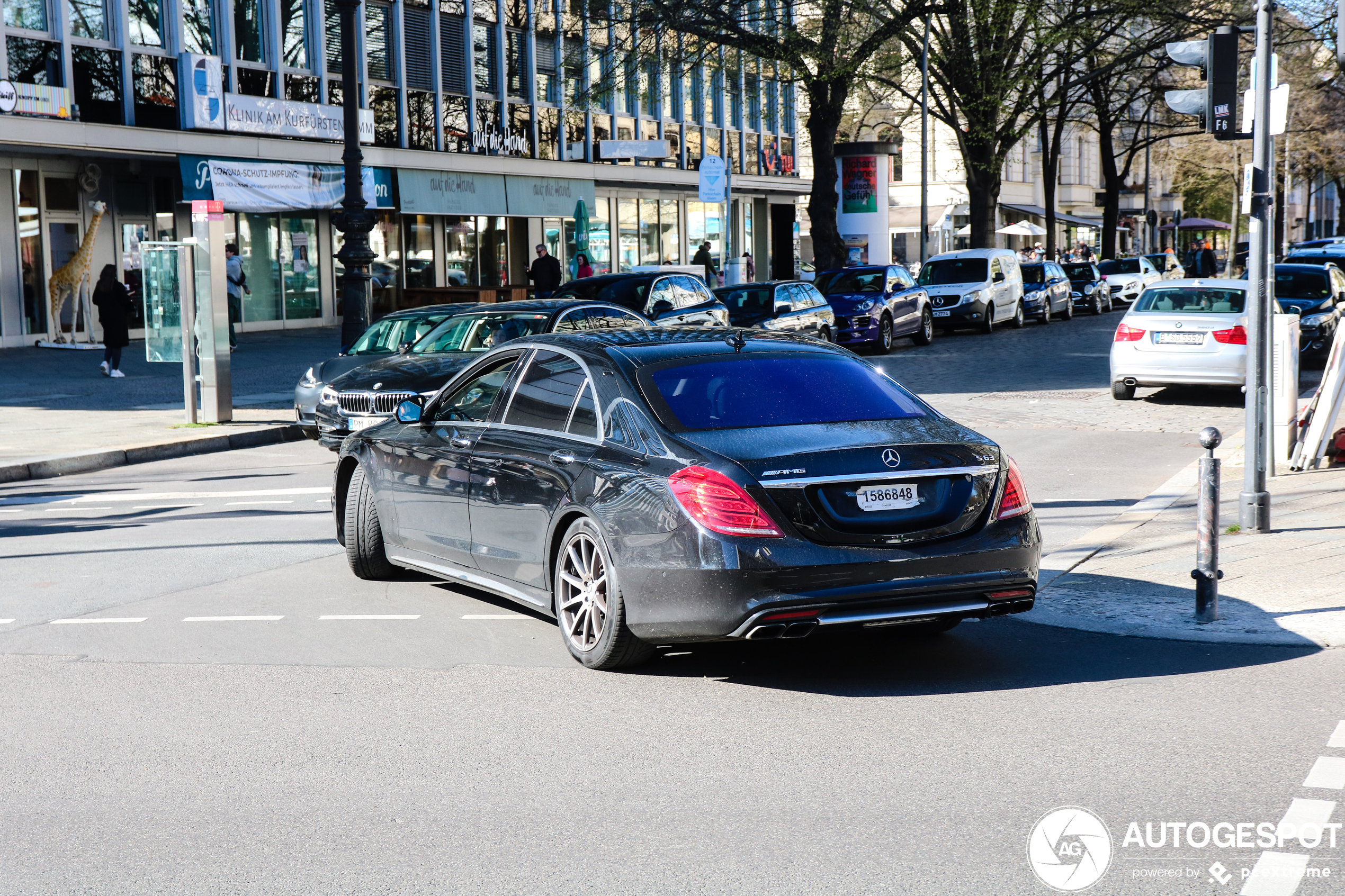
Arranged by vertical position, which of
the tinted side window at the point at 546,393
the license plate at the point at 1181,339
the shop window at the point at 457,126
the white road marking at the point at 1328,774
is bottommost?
the white road marking at the point at 1328,774

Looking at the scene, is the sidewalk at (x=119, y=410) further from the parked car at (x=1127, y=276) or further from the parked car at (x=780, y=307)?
the parked car at (x=1127, y=276)

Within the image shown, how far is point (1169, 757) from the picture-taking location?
517cm

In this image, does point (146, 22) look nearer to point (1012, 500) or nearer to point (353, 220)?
point (353, 220)

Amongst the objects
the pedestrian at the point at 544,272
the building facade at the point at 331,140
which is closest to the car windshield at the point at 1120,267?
the building facade at the point at 331,140

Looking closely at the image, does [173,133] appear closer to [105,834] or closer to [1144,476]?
[1144,476]

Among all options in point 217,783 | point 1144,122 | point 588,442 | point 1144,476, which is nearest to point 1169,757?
point 588,442

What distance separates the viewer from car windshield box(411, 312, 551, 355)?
1473cm

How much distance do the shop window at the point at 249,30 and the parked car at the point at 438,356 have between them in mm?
16293

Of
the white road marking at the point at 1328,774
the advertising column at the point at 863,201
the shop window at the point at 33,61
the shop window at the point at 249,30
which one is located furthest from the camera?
the advertising column at the point at 863,201

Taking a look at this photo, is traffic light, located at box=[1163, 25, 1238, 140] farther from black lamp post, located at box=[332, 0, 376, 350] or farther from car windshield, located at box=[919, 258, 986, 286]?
car windshield, located at box=[919, 258, 986, 286]

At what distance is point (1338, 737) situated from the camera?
5.41 metres

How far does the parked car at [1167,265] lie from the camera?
5425 cm

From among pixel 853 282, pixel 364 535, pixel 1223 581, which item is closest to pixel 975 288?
pixel 853 282

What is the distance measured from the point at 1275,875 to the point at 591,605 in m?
3.14
